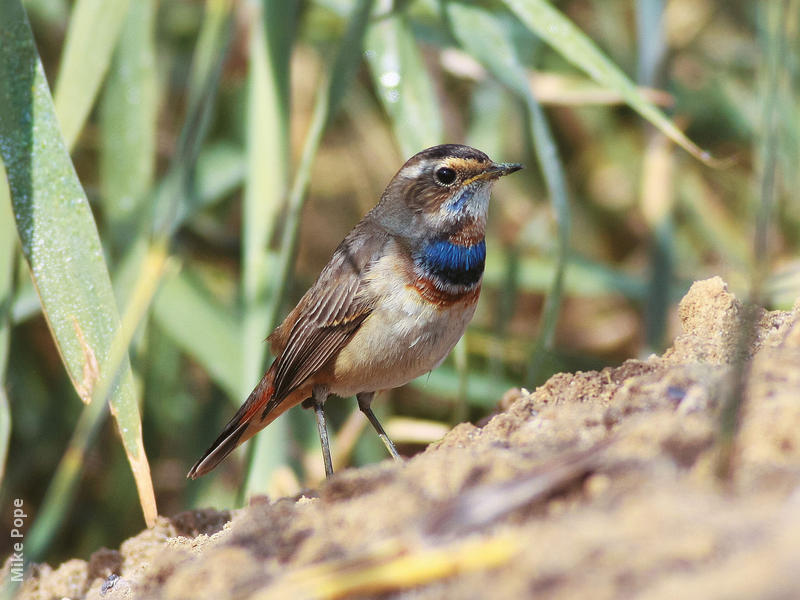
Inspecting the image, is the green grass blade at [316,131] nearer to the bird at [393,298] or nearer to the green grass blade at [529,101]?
the bird at [393,298]

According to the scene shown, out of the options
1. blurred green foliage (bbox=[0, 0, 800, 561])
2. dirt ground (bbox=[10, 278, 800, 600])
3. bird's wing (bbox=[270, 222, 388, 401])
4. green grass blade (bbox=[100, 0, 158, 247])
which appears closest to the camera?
dirt ground (bbox=[10, 278, 800, 600])

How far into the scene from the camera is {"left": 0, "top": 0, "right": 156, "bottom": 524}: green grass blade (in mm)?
3502

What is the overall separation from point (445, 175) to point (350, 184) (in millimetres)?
4763

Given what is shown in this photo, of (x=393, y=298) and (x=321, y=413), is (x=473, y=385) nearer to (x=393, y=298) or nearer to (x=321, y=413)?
(x=321, y=413)

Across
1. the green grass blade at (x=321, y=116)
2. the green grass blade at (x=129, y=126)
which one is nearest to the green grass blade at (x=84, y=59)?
the green grass blade at (x=129, y=126)

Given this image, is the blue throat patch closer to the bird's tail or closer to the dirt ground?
the bird's tail

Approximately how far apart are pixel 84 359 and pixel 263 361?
1343mm

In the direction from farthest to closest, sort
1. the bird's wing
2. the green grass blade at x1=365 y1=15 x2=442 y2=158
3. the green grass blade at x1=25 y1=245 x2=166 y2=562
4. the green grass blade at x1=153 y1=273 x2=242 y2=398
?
the green grass blade at x1=153 y1=273 x2=242 y2=398 → the green grass blade at x1=365 y1=15 x2=442 y2=158 → the bird's wing → the green grass blade at x1=25 y1=245 x2=166 y2=562

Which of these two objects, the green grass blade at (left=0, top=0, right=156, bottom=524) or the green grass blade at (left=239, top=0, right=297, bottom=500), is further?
the green grass blade at (left=239, top=0, right=297, bottom=500)

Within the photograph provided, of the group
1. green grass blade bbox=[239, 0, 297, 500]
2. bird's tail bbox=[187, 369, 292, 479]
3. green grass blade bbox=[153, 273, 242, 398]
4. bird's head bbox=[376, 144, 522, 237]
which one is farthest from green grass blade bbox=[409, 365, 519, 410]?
bird's head bbox=[376, 144, 522, 237]

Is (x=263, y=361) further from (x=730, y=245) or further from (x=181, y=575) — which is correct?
(x=730, y=245)

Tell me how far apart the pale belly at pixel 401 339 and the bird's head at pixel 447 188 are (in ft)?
1.27

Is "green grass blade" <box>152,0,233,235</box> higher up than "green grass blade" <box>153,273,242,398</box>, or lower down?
higher up

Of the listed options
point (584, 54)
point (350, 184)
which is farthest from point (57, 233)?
point (350, 184)
